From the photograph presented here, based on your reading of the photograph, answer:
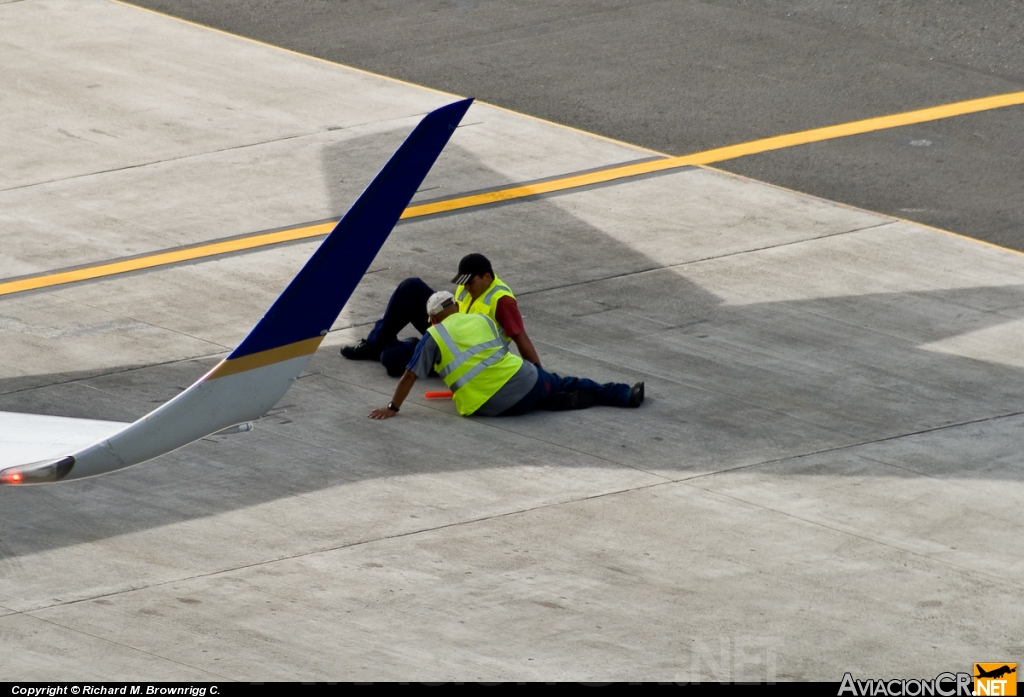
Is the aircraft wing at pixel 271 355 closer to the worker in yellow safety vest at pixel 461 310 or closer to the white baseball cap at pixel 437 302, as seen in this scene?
the white baseball cap at pixel 437 302

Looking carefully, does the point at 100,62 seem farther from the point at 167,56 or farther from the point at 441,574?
Answer: the point at 441,574

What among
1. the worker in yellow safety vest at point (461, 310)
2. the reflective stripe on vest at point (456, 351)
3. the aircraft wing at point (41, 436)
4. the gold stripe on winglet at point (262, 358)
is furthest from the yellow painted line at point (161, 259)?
the gold stripe on winglet at point (262, 358)

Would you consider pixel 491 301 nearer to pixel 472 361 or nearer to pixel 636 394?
pixel 472 361

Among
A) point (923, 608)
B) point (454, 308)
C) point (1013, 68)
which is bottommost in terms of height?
point (923, 608)

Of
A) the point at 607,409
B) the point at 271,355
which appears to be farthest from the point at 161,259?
the point at 271,355

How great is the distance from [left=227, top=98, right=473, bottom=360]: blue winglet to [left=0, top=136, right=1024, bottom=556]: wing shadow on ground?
3.90 metres

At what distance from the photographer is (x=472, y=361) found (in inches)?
435

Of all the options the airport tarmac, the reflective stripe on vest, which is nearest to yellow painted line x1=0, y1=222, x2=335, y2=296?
the airport tarmac

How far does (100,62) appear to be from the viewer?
19328mm

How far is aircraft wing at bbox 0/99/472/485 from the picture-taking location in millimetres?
5664

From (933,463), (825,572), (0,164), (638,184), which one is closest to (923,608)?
(825,572)

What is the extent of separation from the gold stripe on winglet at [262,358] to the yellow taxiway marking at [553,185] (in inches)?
308

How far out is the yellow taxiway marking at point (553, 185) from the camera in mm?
13695

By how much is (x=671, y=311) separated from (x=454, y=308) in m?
2.24
